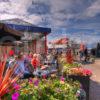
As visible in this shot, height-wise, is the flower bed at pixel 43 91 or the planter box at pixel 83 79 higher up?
the flower bed at pixel 43 91

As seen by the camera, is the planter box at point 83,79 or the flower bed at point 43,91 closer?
the flower bed at point 43,91

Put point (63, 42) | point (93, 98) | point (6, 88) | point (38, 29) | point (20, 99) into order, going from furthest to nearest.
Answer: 1. point (63, 42)
2. point (38, 29)
3. point (93, 98)
4. point (20, 99)
5. point (6, 88)

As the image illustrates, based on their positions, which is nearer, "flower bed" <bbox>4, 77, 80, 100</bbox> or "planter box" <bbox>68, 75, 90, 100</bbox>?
"flower bed" <bbox>4, 77, 80, 100</bbox>

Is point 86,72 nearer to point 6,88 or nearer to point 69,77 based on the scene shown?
point 69,77

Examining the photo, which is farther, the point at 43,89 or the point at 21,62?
the point at 21,62

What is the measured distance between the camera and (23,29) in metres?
17.9

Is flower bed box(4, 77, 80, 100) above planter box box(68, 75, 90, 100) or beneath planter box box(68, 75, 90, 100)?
above

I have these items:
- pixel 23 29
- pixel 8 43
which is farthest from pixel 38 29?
pixel 8 43

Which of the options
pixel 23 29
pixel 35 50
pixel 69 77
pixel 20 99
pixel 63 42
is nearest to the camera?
pixel 20 99

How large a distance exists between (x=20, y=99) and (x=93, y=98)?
506cm

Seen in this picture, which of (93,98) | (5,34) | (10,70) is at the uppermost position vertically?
(5,34)

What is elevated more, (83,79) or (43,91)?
(43,91)

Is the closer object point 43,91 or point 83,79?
point 43,91

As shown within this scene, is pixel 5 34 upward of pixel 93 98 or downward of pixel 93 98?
upward
